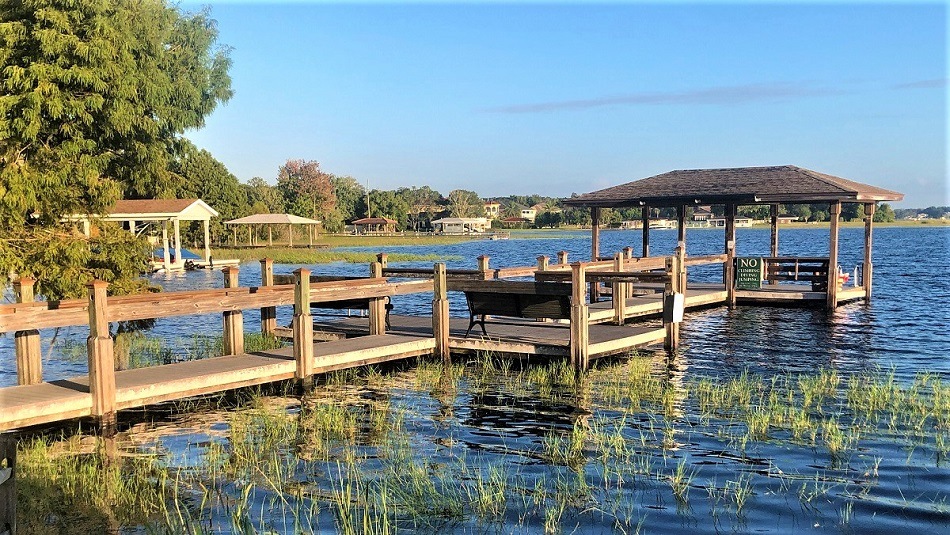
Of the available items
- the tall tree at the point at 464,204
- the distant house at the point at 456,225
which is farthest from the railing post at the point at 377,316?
the tall tree at the point at 464,204

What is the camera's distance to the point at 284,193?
375ft

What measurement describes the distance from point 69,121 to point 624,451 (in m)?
19.2

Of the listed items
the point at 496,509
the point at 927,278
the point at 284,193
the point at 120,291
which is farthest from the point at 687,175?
the point at 284,193

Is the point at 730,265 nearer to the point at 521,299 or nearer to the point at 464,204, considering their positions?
the point at 521,299

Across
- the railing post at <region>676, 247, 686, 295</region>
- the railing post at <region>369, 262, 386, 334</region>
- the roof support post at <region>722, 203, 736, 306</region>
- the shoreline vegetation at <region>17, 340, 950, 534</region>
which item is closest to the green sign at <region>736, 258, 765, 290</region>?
the roof support post at <region>722, 203, 736, 306</region>

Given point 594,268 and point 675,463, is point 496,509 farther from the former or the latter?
point 594,268

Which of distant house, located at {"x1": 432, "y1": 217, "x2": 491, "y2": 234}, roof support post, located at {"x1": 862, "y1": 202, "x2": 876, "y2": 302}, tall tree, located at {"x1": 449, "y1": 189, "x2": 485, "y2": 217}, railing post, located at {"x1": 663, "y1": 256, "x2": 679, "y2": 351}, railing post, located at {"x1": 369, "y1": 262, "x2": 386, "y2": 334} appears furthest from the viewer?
tall tree, located at {"x1": 449, "y1": 189, "x2": 485, "y2": 217}

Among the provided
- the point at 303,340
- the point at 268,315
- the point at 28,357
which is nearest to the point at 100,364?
the point at 28,357

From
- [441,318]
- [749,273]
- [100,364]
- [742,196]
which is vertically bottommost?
[749,273]

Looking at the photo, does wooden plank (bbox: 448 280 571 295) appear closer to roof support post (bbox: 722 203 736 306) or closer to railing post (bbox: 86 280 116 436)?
railing post (bbox: 86 280 116 436)

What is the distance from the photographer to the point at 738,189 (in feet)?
85.8

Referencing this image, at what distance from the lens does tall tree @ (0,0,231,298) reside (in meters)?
15.0

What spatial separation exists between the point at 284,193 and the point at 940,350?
339ft

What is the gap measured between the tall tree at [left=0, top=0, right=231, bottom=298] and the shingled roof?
47.9 ft
